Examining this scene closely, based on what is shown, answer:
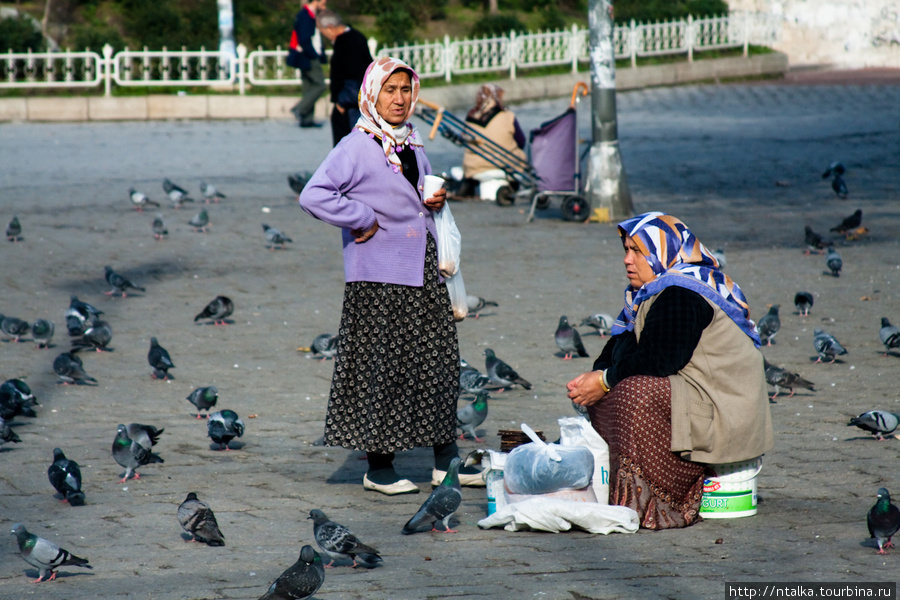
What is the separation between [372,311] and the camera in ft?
17.4

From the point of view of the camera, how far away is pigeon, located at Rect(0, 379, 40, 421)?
255 inches

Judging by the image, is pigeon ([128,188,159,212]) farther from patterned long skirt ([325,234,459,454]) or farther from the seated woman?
the seated woman

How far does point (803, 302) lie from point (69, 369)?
5.73 metres

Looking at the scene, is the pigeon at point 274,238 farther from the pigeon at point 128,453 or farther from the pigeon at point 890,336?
the pigeon at point 890,336

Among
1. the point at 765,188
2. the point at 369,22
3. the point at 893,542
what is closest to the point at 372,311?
the point at 893,542

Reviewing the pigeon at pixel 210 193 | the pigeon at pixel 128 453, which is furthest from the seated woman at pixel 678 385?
the pigeon at pixel 210 193

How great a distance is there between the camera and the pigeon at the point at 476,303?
933 centimetres

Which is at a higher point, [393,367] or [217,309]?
[393,367]

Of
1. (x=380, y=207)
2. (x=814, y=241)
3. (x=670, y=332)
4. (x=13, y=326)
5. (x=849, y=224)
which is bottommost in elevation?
(x=13, y=326)

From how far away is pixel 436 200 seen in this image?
5.32 m

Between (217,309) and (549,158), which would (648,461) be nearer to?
(217,309)

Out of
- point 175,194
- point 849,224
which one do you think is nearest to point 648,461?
point 849,224

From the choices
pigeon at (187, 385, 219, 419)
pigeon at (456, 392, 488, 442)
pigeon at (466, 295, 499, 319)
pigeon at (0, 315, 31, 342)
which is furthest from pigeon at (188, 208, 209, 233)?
pigeon at (456, 392, 488, 442)

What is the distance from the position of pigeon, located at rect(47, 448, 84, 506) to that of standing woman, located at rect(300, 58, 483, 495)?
1.21 meters
